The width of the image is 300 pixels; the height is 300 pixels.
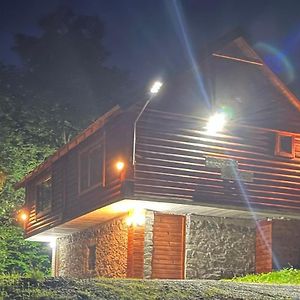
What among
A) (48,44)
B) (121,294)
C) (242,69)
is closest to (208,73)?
(242,69)

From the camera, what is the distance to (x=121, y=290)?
12.1 m

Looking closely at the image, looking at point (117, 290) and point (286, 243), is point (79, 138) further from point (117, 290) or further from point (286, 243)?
point (117, 290)

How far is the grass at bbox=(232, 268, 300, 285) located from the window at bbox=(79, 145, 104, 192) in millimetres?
5640

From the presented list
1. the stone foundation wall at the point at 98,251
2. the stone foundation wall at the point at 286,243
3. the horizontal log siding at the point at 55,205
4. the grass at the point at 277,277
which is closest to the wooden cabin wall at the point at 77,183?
the horizontal log siding at the point at 55,205

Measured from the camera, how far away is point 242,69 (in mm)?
21531

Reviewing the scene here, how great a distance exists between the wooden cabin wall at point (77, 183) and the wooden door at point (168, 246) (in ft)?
6.49

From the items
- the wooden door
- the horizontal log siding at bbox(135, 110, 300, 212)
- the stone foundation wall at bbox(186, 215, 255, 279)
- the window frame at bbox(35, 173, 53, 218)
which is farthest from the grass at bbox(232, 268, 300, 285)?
the window frame at bbox(35, 173, 53, 218)

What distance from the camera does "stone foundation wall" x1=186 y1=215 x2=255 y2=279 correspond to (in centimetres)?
2100

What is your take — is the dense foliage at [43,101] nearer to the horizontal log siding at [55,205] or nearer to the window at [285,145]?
the horizontal log siding at [55,205]

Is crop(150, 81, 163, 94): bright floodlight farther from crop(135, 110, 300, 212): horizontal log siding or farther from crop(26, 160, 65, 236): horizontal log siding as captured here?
crop(26, 160, 65, 236): horizontal log siding

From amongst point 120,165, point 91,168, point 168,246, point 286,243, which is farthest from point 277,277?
point 91,168

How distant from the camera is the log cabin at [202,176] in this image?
785 inches

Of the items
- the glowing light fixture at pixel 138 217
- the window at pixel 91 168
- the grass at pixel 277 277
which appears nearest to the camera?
the grass at pixel 277 277

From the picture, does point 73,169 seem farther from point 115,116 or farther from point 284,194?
point 284,194
